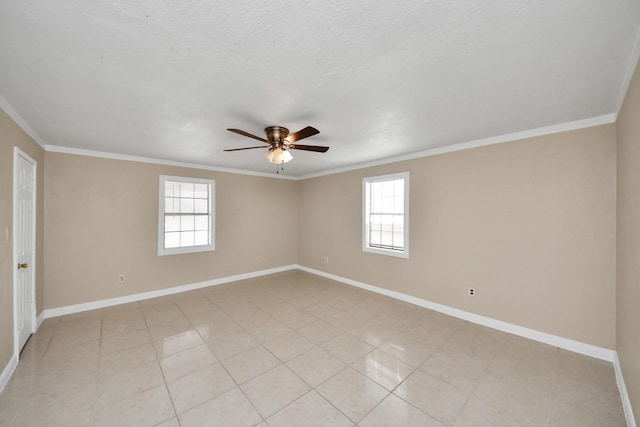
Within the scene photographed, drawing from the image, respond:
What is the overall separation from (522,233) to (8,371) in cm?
535

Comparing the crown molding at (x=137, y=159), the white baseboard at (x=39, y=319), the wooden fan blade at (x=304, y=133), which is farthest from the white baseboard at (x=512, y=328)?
the white baseboard at (x=39, y=319)

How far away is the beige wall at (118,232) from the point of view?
139 inches

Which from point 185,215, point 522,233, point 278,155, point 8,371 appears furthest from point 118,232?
point 522,233

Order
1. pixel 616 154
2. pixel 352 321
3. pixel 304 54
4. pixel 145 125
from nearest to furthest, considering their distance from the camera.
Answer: pixel 304 54, pixel 616 154, pixel 145 125, pixel 352 321

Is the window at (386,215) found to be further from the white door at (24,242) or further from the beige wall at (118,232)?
the white door at (24,242)

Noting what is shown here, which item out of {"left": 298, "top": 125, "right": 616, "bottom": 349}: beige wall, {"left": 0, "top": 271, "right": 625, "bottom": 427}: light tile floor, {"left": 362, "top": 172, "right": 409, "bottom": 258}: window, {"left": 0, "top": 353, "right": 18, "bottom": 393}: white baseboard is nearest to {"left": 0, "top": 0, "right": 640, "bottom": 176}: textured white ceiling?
{"left": 298, "top": 125, "right": 616, "bottom": 349}: beige wall

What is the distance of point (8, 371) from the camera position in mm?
2162

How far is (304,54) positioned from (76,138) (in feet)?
11.3

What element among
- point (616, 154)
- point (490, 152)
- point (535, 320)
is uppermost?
point (490, 152)

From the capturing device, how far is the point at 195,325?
325 cm

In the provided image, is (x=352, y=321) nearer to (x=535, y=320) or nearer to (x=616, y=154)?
(x=535, y=320)

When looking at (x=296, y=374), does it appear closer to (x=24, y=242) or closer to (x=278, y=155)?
(x=278, y=155)

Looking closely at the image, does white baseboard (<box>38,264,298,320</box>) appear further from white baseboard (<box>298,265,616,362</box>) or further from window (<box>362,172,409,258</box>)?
white baseboard (<box>298,265,616,362</box>)

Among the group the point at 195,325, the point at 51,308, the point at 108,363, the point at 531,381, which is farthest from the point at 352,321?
the point at 51,308
